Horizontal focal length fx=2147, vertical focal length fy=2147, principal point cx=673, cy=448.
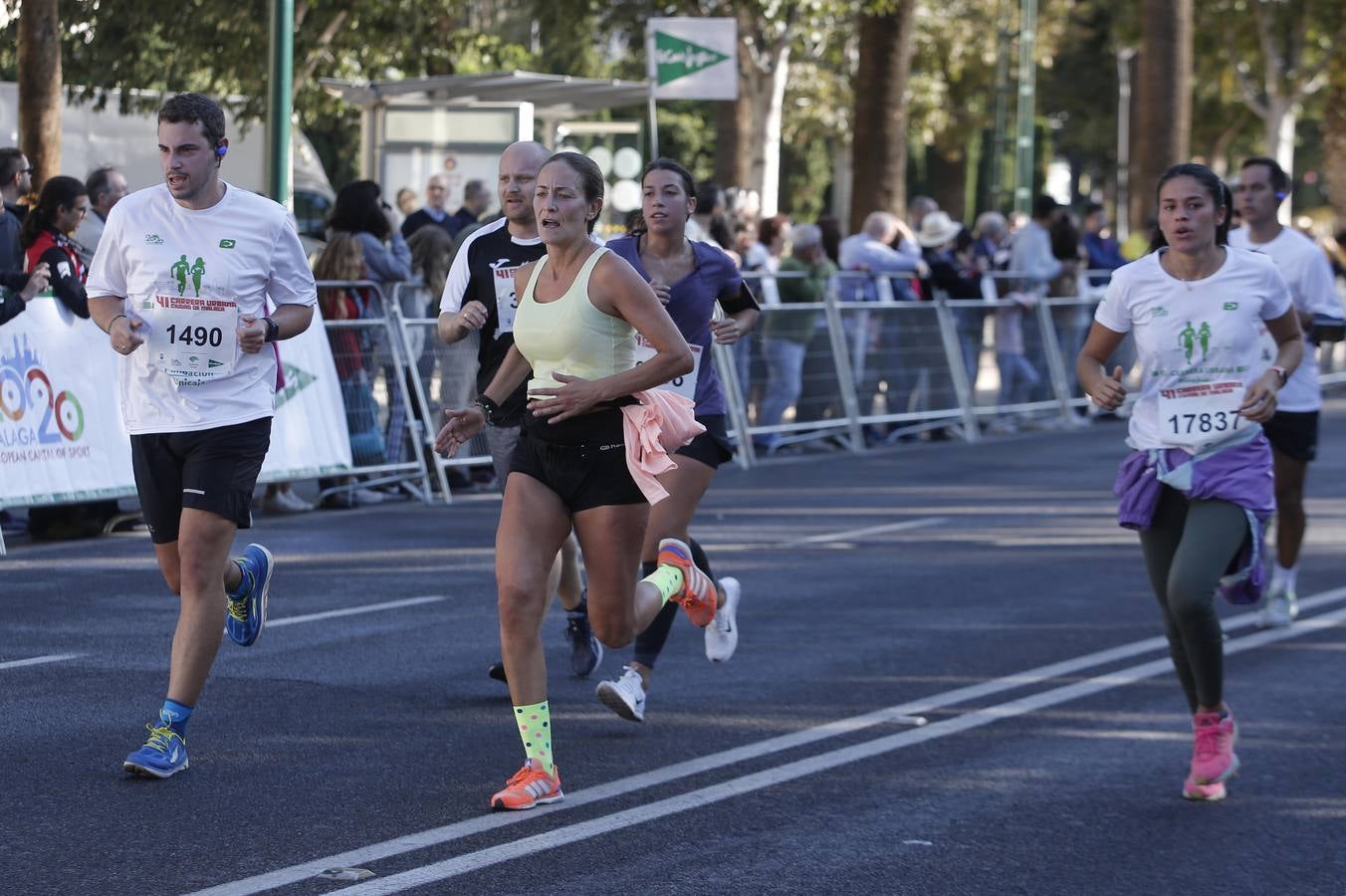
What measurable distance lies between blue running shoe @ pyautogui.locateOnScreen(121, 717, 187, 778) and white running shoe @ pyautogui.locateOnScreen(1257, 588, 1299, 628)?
5514mm

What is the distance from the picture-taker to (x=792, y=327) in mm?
17422

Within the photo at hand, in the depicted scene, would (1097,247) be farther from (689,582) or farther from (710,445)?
(689,582)

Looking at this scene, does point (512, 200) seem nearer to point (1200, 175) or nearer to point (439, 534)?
point (1200, 175)

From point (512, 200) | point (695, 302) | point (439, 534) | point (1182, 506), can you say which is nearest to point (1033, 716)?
point (1182, 506)

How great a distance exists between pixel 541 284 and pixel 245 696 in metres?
2.42

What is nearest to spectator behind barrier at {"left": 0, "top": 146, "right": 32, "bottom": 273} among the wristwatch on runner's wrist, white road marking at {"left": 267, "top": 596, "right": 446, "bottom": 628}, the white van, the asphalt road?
the asphalt road

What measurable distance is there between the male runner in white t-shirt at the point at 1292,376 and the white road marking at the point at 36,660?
5.24 m

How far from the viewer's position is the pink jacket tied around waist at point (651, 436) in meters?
6.11

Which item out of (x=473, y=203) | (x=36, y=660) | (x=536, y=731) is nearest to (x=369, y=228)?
(x=473, y=203)

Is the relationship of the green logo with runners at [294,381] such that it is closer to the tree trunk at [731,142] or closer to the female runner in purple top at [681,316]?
the female runner in purple top at [681,316]

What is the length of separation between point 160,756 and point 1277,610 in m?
5.76

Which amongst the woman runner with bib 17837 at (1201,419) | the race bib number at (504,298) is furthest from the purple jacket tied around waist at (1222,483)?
the race bib number at (504,298)

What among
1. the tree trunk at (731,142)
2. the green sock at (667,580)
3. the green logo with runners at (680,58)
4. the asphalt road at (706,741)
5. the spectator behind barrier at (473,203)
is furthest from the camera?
the tree trunk at (731,142)

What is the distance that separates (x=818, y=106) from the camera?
4894cm
